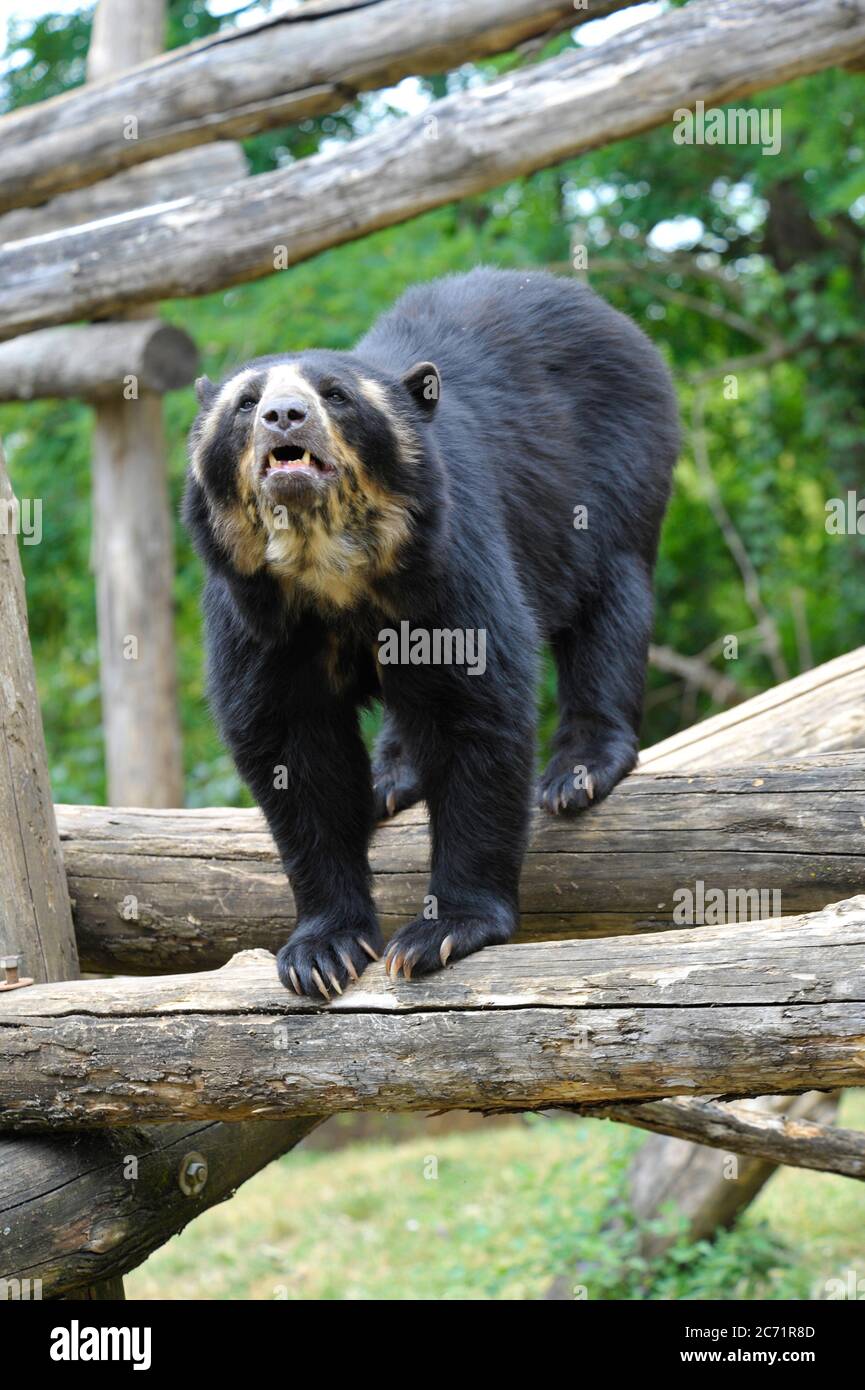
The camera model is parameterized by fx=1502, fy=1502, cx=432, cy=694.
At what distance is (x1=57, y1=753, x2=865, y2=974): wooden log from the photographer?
11.2 feet

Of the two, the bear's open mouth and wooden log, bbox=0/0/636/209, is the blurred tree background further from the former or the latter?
the bear's open mouth

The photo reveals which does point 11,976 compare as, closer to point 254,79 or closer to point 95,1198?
point 95,1198

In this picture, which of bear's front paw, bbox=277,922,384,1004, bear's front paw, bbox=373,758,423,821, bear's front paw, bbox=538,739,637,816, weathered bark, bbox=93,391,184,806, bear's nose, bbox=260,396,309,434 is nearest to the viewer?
bear's front paw, bbox=277,922,384,1004

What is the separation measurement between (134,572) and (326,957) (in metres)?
4.27

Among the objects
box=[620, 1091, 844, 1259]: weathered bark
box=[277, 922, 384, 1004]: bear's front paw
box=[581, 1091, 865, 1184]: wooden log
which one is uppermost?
box=[277, 922, 384, 1004]: bear's front paw

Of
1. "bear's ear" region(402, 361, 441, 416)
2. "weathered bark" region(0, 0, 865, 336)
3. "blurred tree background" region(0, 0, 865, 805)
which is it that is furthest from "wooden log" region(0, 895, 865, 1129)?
"blurred tree background" region(0, 0, 865, 805)

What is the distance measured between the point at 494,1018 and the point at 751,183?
25.8 ft

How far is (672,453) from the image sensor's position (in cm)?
456

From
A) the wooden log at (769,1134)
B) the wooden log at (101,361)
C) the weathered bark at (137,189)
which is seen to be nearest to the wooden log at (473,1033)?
the wooden log at (769,1134)

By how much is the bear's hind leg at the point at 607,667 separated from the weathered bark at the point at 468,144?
1.73 m

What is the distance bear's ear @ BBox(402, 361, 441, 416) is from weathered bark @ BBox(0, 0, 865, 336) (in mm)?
2161

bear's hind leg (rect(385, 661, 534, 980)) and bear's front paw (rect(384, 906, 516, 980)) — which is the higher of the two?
bear's hind leg (rect(385, 661, 534, 980))

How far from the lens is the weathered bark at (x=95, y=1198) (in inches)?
120
